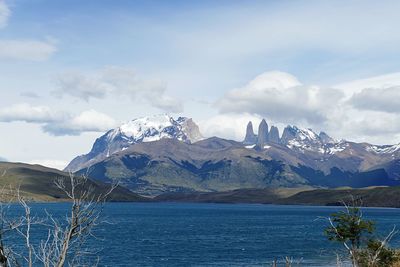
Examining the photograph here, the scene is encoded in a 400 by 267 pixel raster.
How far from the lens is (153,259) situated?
344ft

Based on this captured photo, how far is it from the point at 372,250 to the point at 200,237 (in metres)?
98.2

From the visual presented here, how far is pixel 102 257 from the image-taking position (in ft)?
343

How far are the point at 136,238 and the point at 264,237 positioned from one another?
1449 inches

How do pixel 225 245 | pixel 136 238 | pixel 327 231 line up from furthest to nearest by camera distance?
pixel 136 238 < pixel 225 245 < pixel 327 231

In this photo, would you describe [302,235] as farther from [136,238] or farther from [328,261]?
[328,261]

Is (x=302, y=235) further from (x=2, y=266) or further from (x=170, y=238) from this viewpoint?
(x=2, y=266)

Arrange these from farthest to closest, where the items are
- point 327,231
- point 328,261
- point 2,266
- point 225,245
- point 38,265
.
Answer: point 225,245
point 328,261
point 38,265
point 327,231
point 2,266

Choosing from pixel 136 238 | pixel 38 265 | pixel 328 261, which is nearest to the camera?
pixel 38 265

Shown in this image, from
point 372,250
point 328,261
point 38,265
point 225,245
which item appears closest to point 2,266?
point 372,250

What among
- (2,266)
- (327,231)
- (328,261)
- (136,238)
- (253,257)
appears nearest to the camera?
(2,266)

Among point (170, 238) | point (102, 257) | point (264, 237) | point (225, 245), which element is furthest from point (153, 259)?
point (264, 237)

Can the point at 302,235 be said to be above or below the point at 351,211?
below

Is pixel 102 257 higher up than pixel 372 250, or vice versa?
pixel 372 250

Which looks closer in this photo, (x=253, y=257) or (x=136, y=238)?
(x=253, y=257)
